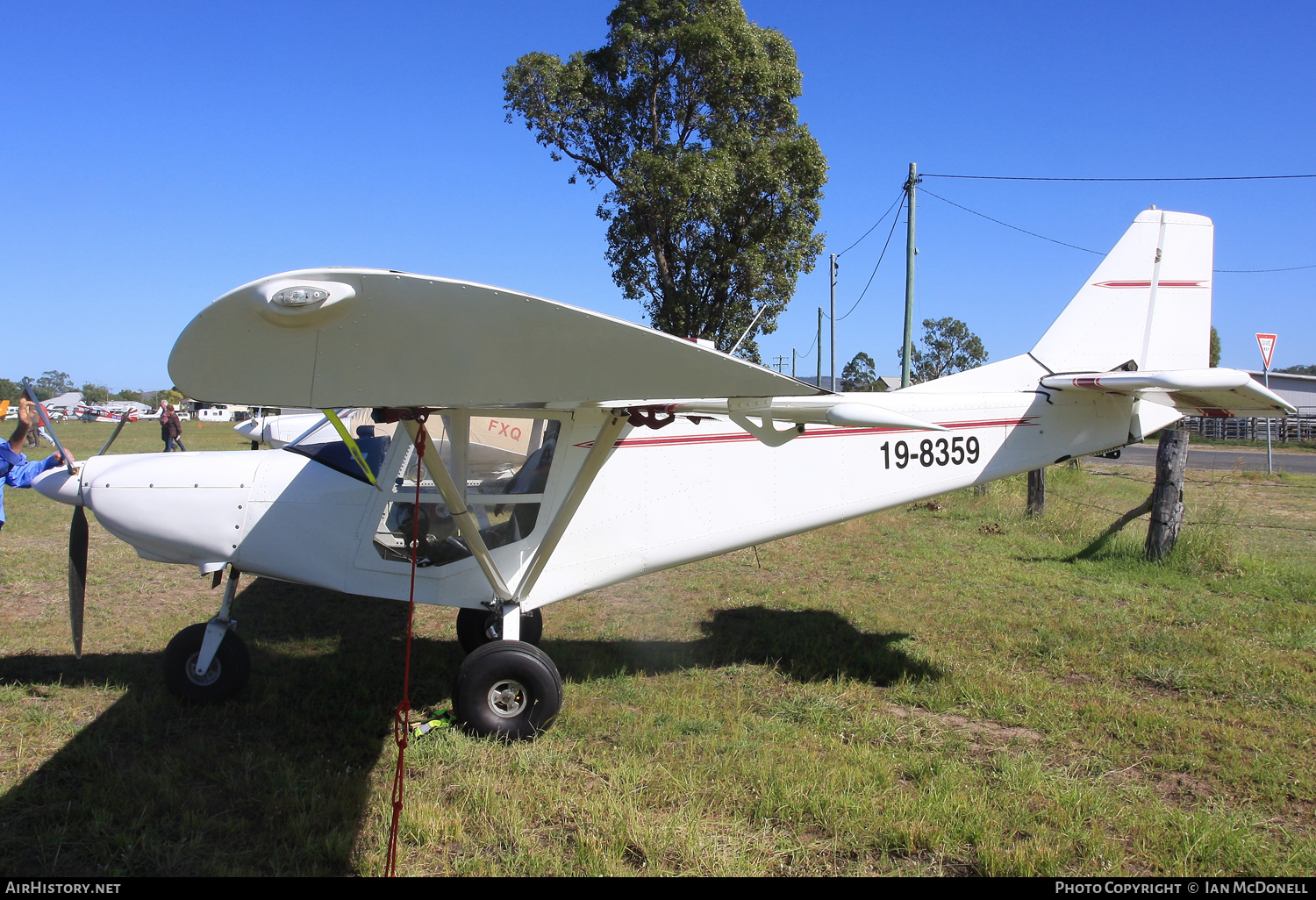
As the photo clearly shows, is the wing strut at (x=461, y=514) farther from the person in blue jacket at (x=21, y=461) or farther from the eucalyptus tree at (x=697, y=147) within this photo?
the eucalyptus tree at (x=697, y=147)

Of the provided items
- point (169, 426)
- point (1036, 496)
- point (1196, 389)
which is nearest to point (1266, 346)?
point (1036, 496)

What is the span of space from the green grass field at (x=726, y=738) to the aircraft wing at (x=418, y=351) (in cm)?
201

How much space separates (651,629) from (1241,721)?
396cm

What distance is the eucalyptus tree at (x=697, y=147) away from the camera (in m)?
14.5

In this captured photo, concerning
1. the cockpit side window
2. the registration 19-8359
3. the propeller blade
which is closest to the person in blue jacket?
the propeller blade

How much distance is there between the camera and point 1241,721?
4.13 m

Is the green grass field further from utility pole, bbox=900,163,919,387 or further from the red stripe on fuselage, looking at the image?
utility pole, bbox=900,163,919,387

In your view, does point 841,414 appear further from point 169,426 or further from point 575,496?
point 169,426

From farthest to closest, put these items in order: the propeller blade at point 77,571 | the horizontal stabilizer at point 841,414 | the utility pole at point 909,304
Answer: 1. the utility pole at point 909,304
2. the propeller blade at point 77,571
3. the horizontal stabilizer at point 841,414

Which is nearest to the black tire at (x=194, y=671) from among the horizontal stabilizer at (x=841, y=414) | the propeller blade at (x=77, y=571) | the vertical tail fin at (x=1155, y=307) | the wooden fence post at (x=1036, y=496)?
the propeller blade at (x=77, y=571)

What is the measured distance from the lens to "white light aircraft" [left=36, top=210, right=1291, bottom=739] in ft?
13.1

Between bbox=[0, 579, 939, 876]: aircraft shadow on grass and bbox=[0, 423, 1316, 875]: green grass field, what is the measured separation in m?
0.02

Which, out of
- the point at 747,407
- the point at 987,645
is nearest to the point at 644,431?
the point at 747,407

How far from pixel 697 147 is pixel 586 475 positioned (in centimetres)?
1284
